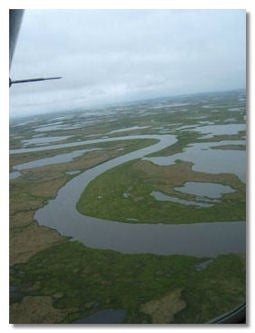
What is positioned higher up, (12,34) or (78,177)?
(12,34)

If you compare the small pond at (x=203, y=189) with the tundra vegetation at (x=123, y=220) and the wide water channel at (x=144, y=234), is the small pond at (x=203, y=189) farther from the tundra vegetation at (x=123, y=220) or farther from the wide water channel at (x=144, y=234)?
the wide water channel at (x=144, y=234)

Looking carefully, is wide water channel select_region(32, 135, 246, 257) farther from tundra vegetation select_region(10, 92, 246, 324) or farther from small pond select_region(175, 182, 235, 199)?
small pond select_region(175, 182, 235, 199)

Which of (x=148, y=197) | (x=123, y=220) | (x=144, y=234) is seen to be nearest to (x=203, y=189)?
(x=148, y=197)

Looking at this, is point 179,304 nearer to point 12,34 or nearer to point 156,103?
point 156,103

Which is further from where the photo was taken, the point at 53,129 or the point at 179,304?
the point at 53,129

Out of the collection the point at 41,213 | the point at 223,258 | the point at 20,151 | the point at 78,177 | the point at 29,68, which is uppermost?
the point at 29,68

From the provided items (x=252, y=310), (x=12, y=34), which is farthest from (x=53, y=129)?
(x=252, y=310)

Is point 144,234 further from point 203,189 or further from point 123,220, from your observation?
point 203,189

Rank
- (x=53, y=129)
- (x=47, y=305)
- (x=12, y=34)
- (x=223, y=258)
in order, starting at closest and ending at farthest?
(x=12, y=34), (x=47, y=305), (x=223, y=258), (x=53, y=129)
